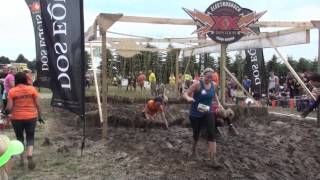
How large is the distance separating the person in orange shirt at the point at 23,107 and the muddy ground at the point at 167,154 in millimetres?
589

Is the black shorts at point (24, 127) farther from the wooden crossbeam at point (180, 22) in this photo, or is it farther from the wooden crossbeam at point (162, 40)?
the wooden crossbeam at point (162, 40)

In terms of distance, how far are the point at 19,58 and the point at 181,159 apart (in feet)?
397

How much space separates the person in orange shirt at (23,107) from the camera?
9.34 m

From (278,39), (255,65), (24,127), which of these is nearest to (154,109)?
(278,39)

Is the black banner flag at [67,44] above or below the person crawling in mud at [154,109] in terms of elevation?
above

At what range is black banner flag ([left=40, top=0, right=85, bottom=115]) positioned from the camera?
9930mm

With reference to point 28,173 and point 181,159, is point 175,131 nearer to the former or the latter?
point 181,159

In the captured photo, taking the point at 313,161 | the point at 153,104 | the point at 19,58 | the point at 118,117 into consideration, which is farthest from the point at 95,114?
the point at 19,58

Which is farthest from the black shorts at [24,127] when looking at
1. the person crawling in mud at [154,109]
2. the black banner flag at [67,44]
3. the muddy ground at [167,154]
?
the person crawling in mud at [154,109]

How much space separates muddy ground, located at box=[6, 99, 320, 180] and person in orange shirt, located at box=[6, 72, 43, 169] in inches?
23.2

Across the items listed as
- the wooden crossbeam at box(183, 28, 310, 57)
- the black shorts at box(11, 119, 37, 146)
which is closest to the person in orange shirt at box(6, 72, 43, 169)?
the black shorts at box(11, 119, 37, 146)

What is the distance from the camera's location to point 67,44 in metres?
10.1

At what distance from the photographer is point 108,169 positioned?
29.4ft

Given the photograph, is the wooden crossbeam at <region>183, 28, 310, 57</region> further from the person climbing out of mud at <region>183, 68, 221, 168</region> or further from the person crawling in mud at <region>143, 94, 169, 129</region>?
the person climbing out of mud at <region>183, 68, 221, 168</region>
